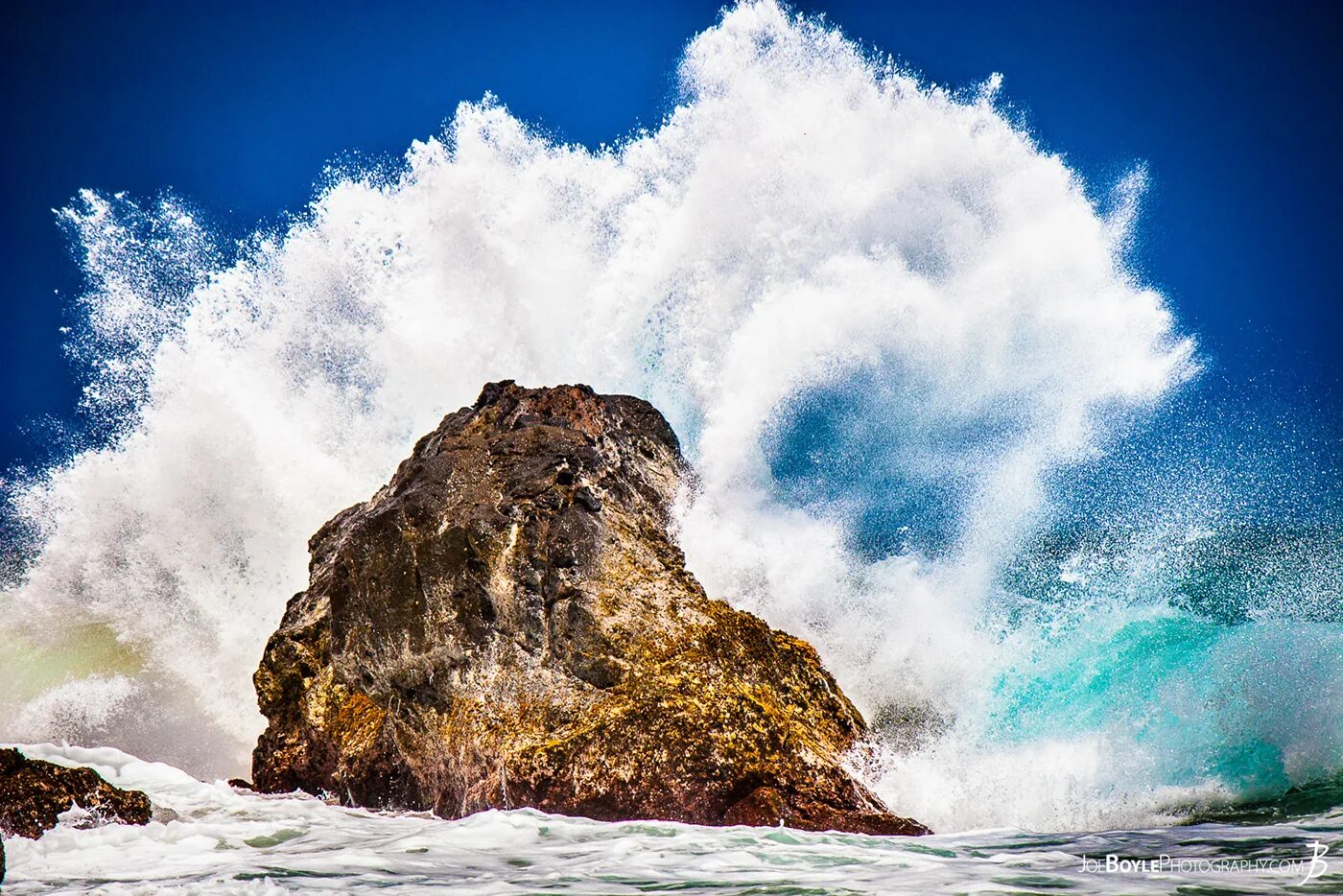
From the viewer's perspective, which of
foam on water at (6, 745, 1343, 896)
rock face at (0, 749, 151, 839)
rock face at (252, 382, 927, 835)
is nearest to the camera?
foam on water at (6, 745, 1343, 896)

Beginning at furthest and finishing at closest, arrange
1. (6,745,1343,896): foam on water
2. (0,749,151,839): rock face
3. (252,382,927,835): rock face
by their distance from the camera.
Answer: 1. (252,382,927,835): rock face
2. (0,749,151,839): rock face
3. (6,745,1343,896): foam on water

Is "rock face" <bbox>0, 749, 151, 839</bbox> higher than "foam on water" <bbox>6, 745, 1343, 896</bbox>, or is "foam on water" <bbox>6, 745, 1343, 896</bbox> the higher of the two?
"rock face" <bbox>0, 749, 151, 839</bbox>

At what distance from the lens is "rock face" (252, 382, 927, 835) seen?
6.90 m

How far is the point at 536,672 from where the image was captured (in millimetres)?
7953

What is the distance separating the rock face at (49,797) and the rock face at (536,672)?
253 cm

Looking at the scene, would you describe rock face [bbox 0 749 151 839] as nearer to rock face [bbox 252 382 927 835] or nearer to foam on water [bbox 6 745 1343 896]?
foam on water [bbox 6 745 1343 896]

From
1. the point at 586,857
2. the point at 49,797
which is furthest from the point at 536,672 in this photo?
the point at 49,797

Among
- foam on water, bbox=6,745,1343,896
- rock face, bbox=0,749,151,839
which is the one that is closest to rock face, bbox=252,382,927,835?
foam on water, bbox=6,745,1343,896

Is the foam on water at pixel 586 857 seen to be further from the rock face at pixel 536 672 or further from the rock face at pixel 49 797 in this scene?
the rock face at pixel 536 672

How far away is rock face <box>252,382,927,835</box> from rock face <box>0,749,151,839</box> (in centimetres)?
253

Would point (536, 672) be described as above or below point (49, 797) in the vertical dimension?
above

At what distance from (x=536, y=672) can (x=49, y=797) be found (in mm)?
3781

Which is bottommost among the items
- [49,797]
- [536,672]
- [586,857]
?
[586,857]

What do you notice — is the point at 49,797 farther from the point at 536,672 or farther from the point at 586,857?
the point at 586,857
